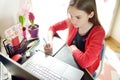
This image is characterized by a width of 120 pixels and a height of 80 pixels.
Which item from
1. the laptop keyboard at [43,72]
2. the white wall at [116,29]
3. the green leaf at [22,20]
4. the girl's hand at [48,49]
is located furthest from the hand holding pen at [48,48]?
the white wall at [116,29]

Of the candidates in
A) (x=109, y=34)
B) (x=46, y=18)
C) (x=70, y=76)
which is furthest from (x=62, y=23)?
(x=109, y=34)

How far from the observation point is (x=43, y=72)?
929mm

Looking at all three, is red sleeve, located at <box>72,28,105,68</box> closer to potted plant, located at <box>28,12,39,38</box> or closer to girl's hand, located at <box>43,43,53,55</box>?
girl's hand, located at <box>43,43,53,55</box>

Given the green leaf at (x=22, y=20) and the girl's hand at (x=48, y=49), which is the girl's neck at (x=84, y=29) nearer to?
the girl's hand at (x=48, y=49)

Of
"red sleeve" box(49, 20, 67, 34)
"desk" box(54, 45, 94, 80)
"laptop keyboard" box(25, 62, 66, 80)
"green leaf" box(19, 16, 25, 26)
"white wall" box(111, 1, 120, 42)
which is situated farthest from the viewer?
"white wall" box(111, 1, 120, 42)

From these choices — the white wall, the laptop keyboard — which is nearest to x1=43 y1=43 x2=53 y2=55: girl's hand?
the laptop keyboard

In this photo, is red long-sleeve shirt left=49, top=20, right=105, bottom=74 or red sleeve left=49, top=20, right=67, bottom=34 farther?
red sleeve left=49, top=20, right=67, bottom=34

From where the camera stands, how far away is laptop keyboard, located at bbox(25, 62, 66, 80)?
0.90 metres

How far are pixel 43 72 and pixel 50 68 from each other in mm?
51

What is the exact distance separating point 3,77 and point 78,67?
0.44 m

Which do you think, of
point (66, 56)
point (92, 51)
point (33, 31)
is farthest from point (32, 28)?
point (92, 51)

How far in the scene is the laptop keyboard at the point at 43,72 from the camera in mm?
900

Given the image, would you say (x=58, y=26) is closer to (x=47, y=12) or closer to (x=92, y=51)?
(x=47, y=12)

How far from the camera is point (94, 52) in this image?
3.47 feet
